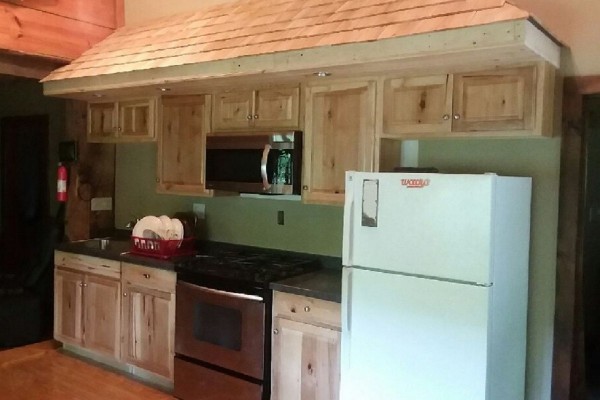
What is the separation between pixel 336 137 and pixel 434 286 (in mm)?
1141

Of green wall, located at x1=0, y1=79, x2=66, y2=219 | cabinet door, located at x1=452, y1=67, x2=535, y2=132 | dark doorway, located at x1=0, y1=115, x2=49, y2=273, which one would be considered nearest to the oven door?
cabinet door, located at x1=452, y1=67, x2=535, y2=132

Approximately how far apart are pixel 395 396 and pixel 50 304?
12.6 feet

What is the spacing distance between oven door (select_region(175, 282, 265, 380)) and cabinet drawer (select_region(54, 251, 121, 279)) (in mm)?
773

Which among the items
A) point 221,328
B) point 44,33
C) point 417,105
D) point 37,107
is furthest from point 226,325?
point 37,107

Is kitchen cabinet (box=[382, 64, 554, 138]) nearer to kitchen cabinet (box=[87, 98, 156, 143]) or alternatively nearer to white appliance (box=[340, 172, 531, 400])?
white appliance (box=[340, 172, 531, 400])

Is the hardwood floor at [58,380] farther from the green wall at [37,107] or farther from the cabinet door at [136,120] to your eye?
the green wall at [37,107]

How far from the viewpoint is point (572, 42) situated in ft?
9.54

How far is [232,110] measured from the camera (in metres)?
3.83

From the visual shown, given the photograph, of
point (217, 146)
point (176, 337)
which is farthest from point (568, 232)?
point (176, 337)

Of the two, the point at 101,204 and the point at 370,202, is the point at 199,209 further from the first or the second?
the point at 370,202

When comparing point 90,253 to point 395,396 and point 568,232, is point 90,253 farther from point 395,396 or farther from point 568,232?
point 568,232

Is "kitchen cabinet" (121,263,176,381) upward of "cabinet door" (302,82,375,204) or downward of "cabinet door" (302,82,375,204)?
downward

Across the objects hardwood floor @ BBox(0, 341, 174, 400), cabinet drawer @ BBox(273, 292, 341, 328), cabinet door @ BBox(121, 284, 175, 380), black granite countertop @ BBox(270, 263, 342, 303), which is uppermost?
black granite countertop @ BBox(270, 263, 342, 303)

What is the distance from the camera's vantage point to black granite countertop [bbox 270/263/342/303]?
122 inches
